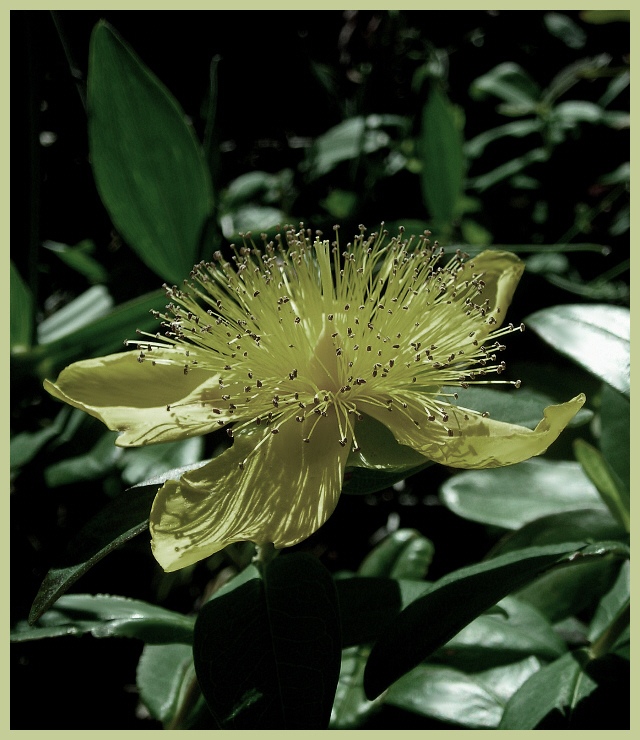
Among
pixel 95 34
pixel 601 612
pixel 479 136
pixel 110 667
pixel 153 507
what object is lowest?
pixel 110 667

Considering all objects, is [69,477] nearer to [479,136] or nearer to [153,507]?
[153,507]

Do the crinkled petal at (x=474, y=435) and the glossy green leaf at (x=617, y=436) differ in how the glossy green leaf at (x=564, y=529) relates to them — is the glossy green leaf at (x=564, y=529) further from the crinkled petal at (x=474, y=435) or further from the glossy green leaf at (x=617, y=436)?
the crinkled petal at (x=474, y=435)

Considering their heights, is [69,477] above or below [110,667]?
above

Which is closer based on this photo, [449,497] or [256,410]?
[256,410]

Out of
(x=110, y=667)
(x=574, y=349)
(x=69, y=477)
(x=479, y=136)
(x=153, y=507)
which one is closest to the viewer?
(x=153, y=507)

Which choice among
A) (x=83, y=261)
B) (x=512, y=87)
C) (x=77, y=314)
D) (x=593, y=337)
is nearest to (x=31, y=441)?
(x=77, y=314)

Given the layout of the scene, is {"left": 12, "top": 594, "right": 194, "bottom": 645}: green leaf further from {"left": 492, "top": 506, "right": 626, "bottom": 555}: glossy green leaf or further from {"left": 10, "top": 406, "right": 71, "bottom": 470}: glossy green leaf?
{"left": 492, "top": 506, "right": 626, "bottom": 555}: glossy green leaf

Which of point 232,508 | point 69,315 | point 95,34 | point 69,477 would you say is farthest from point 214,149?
point 232,508
